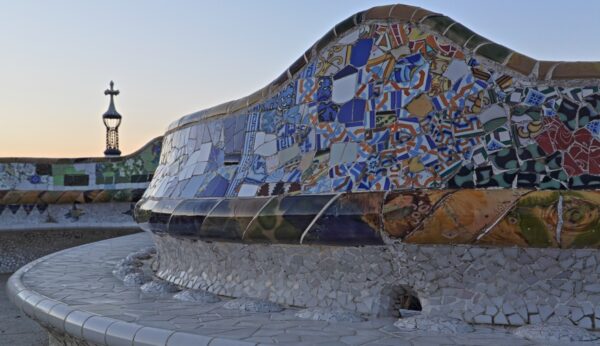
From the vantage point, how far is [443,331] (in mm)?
3393

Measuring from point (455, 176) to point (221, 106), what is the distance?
88.6 inches

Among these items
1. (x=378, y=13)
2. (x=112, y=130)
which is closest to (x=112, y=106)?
(x=112, y=130)

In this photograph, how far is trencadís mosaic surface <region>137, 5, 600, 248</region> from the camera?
11.6 feet

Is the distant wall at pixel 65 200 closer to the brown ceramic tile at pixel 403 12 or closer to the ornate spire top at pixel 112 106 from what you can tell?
the ornate spire top at pixel 112 106

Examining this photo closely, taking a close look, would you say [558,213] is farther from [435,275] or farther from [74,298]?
[74,298]

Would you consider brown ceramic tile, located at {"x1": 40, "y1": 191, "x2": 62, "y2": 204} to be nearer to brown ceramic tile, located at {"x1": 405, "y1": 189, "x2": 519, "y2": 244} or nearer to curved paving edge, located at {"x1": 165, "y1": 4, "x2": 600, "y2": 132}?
curved paving edge, located at {"x1": 165, "y1": 4, "x2": 600, "y2": 132}

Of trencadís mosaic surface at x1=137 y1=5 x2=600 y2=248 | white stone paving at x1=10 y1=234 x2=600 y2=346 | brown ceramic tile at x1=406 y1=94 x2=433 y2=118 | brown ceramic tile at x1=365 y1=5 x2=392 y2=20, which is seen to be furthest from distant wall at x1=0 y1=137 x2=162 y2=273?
brown ceramic tile at x1=406 y1=94 x2=433 y2=118

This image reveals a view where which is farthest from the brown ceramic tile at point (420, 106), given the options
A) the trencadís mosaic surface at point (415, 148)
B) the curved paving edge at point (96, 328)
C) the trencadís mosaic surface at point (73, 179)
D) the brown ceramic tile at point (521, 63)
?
the trencadís mosaic surface at point (73, 179)

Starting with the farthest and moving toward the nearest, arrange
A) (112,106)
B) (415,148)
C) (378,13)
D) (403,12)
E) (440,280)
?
(112,106)
(378,13)
(403,12)
(415,148)
(440,280)

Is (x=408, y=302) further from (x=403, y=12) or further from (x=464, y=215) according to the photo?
(x=403, y=12)

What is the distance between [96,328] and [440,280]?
1849 millimetres

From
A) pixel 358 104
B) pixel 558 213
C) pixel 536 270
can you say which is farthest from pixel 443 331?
pixel 358 104

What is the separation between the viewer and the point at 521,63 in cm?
381

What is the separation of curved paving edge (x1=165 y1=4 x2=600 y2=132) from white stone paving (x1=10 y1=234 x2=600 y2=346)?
1.37 metres
